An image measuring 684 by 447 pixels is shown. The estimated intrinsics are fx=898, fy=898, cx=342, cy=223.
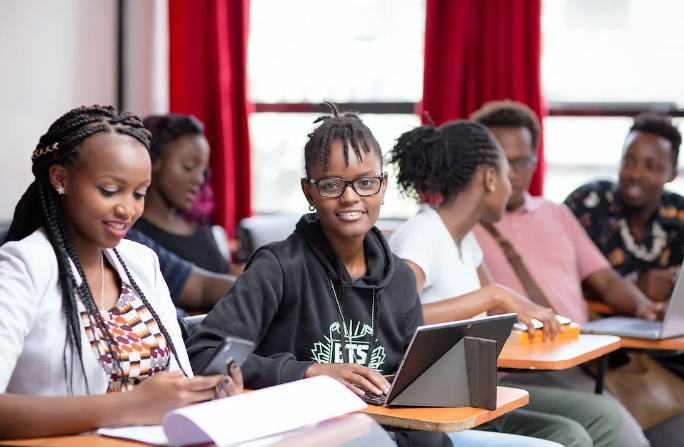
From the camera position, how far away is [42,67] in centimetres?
515

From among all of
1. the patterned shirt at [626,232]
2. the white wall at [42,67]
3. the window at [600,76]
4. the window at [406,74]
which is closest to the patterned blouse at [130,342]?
the patterned shirt at [626,232]

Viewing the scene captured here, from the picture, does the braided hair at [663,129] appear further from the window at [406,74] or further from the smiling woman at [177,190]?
the smiling woman at [177,190]

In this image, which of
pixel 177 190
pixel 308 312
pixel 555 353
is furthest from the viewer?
pixel 177 190

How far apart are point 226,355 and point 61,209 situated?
45 cm

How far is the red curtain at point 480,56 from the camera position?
193 inches

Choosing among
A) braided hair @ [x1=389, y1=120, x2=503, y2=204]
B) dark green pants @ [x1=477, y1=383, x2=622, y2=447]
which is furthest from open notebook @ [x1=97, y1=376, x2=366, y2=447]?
braided hair @ [x1=389, y1=120, x2=503, y2=204]

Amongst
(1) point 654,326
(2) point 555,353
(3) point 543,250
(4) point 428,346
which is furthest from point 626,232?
(4) point 428,346

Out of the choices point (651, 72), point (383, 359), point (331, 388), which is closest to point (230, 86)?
point (651, 72)

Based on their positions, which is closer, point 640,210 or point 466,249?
point 466,249

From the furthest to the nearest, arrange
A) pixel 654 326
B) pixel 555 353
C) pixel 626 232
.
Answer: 1. pixel 626 232
2. pixel 654 326
3. pixel 555 353

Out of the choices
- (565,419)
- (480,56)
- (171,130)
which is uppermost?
(480,56)

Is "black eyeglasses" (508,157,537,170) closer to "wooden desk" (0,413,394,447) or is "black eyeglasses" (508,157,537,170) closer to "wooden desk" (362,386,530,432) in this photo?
"wooden desk" (362,386,530,432)

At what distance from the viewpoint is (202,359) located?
1.88 meters

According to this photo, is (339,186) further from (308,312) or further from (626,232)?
(626,232)
